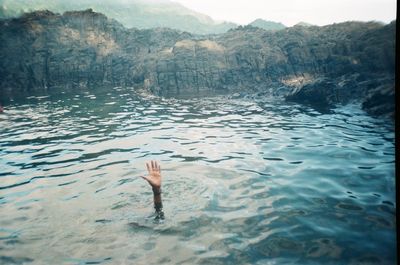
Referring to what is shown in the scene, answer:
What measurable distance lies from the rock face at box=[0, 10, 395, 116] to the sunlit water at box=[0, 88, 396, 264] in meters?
10.0

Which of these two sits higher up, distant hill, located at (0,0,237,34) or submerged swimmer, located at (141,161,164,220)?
distant hill, located at (0,0,237,34)

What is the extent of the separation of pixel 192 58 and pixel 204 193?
75.9 feet

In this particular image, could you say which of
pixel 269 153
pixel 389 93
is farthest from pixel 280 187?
pixel 389 93

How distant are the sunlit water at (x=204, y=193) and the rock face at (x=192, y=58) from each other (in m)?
10.0

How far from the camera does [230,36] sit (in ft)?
113

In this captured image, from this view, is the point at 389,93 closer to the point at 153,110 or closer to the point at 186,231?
the point at 153,110

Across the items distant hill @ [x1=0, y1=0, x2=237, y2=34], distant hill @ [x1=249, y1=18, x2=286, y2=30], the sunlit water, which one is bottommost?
the sunlit water

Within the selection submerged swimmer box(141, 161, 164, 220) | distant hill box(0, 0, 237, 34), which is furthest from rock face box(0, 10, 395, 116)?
distant hill box(0, 0, 237, 34)

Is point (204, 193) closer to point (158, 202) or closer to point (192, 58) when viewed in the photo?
point (158, 202)

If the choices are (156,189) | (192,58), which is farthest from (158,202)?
(192,58)

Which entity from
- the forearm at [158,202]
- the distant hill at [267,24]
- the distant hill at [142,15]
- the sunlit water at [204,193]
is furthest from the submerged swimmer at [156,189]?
the distant hill at [142,15]

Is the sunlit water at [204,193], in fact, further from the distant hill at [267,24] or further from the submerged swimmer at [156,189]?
the distant hill at [267,24]

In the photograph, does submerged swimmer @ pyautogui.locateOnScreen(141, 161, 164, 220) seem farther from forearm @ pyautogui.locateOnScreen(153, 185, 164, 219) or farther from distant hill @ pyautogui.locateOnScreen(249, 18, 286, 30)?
distant hill @ pyautogui.locateOnScreen(249, 18, 286, 30)

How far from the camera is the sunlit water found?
558 centimetres
